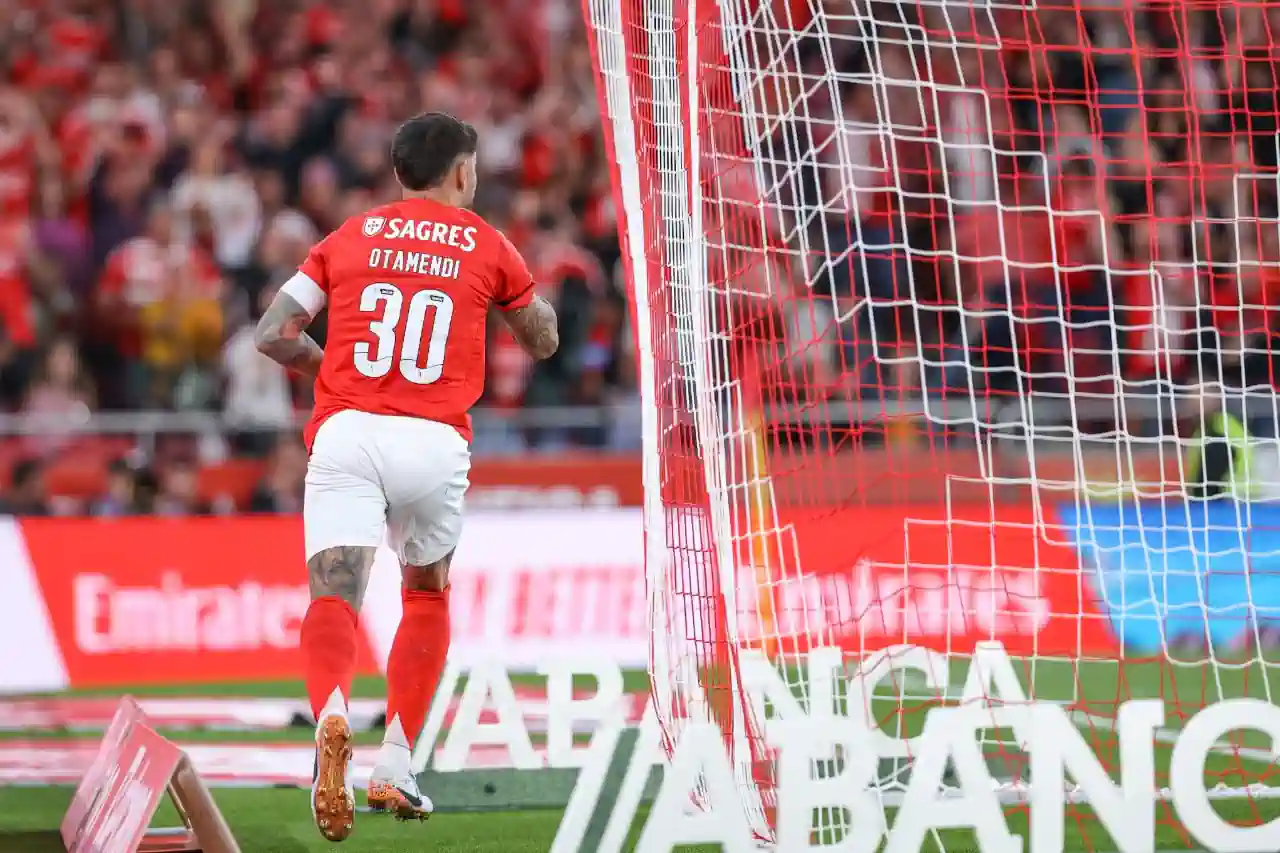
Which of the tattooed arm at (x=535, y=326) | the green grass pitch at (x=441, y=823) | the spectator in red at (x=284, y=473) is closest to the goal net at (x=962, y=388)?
the green grass pitch at (x=441, y=823)

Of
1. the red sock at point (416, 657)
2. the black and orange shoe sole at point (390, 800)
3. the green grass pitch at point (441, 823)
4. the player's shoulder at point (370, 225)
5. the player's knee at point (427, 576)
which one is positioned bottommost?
the green grass pitch at point (441, 823)

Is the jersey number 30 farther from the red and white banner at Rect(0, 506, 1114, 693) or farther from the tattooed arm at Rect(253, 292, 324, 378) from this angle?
the red and white banner at Rect(0, 506, 1114, 693)

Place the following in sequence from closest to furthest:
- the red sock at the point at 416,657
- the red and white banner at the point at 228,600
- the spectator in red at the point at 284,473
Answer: the red sock at the point at 416,657 → the red and white banner at the point at 228,600 → the spectator in red at the point at 284,473

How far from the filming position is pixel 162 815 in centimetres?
643

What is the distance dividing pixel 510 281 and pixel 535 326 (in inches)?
7.0

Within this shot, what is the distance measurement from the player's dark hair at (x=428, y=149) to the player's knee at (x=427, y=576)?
1101 millimetres

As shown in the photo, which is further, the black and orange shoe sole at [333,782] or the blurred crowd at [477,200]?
Answer: the blurred crowd at [477,200]

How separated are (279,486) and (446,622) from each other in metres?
7.10

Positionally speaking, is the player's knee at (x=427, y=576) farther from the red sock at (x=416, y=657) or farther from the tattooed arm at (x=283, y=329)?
the tattooed arm at (x=283, y=329)

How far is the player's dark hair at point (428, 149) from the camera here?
5434 millimetres

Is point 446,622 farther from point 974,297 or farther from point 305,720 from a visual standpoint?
point 974,297

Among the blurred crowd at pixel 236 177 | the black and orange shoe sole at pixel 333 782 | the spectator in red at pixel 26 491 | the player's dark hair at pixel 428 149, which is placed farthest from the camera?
the blurred crowd at pixel 236 177

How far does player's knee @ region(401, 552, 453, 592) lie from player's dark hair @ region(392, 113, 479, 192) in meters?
1.10

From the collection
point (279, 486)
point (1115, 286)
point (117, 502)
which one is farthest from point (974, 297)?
point (117, 502)
